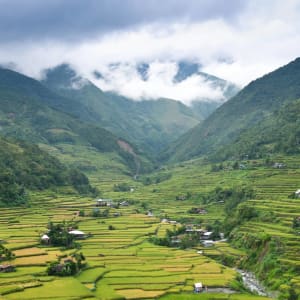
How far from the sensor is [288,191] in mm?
99875

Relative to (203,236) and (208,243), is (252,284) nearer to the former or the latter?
(208,243)

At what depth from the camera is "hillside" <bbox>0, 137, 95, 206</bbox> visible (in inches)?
4124

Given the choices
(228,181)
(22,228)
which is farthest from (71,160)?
(22,228)

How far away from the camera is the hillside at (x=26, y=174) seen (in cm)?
10475

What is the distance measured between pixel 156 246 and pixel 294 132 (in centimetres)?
8278

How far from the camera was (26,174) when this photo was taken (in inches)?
4820

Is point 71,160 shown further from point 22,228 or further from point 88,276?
point 88,276

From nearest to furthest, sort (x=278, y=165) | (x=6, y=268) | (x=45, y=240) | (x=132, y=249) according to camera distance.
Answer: (x=6, y=268) → (x=45, y=240) → (x=132, y=249) → (x=278, y=165)

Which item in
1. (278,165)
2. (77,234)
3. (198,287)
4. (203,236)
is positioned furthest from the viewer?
(278,165)

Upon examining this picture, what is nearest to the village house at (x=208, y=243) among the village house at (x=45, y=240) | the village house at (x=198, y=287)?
the village house at (x=45, y=240)

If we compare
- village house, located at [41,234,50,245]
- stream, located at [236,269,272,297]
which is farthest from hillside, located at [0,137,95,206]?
stream, located at [236,269,272,297]

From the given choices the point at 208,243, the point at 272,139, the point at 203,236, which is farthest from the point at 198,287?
the point at 272,139

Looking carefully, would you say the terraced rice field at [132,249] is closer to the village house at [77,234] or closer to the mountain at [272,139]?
the village house at [77,234]

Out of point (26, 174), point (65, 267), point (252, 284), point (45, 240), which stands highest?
point (26, 174)
